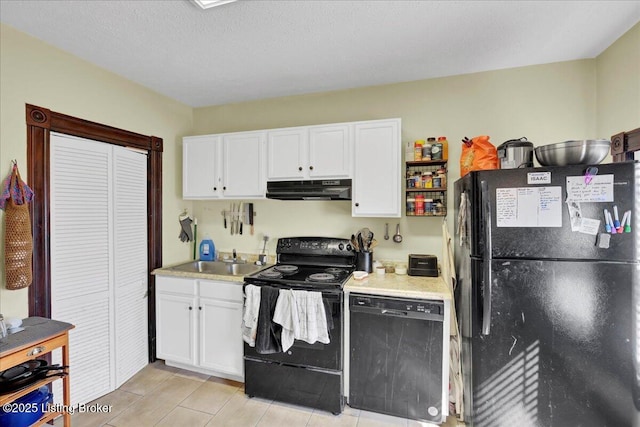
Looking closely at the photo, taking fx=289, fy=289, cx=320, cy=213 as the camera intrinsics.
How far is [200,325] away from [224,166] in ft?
4.85

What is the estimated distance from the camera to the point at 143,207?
8.98 ft

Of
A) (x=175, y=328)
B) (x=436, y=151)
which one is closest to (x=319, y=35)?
(x=436, y=151)

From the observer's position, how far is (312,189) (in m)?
2.51

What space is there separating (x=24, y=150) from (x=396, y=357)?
2829mm

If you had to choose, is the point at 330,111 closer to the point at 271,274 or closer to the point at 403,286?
the point at 271,274

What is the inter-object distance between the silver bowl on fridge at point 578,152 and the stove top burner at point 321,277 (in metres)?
1.59

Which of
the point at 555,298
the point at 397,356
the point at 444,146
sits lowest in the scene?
the point at 397,356

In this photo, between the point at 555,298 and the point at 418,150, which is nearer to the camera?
the point at 555,298

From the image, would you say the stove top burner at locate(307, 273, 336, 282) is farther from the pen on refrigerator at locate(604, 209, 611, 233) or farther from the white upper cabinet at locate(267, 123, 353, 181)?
the pen on refrigerator at locate(604, 209, 611, 233)

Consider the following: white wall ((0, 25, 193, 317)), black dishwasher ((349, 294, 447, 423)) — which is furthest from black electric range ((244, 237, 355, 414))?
white wall ((0, 25, 193, 317))

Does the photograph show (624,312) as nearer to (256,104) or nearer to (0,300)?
(256,104)

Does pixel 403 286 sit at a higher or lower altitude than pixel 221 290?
higher

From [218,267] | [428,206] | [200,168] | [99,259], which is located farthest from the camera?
[218,267]

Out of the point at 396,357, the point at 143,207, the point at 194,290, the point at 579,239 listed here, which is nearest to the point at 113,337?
the point at 194,290
